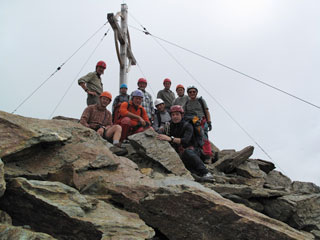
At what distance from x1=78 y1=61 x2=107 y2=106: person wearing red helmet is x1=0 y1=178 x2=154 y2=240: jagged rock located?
7.37 metres

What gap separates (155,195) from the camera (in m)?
4.32

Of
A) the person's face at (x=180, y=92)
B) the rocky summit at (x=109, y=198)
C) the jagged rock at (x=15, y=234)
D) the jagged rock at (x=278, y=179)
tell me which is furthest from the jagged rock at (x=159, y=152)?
the jagged rock at (x=15, y=234)

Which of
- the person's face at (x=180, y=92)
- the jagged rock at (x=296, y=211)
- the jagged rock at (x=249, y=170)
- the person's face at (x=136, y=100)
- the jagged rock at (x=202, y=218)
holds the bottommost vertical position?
the jagged rock at (x=202, y=218)

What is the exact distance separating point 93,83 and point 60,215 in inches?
321

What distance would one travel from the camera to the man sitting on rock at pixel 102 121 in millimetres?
8461

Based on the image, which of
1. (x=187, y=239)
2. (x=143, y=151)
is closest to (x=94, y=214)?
(x=187, y=239)

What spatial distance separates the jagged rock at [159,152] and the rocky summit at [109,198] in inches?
1.2

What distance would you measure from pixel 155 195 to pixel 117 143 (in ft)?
13.6

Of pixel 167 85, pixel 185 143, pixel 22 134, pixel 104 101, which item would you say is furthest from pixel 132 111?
pixel 22 134

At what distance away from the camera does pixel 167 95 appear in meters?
11.9

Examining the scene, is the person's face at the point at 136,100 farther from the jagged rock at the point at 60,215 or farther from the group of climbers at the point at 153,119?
the jagged rock at the point at 60,215

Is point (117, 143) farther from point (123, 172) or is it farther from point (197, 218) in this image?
point (197, 218)

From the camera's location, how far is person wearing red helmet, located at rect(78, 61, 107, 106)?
10.7 meters

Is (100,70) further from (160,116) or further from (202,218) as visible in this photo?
(202,218)
